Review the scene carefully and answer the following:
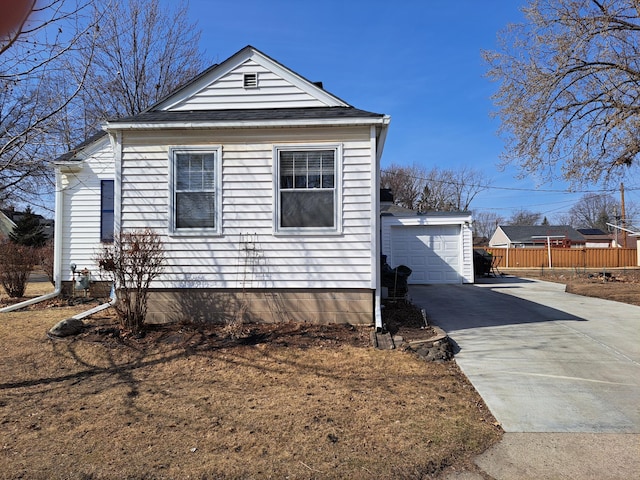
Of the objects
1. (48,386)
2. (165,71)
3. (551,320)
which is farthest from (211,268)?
(165,71)

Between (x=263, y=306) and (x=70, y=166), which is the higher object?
(x=70, y=166)

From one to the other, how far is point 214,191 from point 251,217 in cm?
77

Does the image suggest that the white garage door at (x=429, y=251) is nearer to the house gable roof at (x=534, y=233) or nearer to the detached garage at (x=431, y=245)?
the detached garage at (x=431, y=245)

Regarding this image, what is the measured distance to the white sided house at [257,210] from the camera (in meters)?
6.96

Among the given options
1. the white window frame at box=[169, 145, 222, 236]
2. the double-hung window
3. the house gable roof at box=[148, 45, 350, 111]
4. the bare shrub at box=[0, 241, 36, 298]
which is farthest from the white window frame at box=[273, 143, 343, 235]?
the bare shrub at box=[0, 241, 36, 298]

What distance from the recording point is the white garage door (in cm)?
1531

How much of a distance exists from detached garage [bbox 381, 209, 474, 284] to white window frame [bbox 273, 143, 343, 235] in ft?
27.6

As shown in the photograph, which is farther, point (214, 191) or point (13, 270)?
point (13, 270)

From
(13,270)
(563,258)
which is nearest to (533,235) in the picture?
(563,258)

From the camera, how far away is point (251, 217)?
7062 mm

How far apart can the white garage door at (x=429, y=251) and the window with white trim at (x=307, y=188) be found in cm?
883

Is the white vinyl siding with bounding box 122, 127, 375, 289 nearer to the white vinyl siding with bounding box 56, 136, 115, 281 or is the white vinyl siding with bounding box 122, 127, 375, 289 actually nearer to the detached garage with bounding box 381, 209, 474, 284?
the white vinyl siding with bounding box 56, 136, 115, 281

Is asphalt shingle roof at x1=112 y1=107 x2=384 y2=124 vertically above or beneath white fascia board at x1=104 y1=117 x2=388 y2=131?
above

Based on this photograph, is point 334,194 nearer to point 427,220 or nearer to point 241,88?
point 241,88
